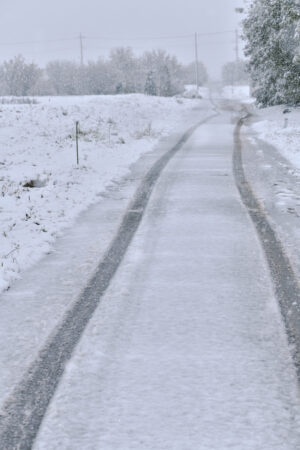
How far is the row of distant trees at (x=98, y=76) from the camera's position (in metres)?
84.0

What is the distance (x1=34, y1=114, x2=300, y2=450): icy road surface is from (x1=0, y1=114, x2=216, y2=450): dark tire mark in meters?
0.08

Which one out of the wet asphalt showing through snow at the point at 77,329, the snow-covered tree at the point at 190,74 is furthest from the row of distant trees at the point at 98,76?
the wet asphalt showing through snow at the point at 77,329

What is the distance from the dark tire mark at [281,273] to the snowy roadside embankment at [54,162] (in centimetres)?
310

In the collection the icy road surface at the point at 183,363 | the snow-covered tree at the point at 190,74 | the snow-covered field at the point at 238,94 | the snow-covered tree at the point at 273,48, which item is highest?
the snow-covered tree at the point at 190,74

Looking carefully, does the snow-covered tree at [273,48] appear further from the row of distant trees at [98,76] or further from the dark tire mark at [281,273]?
the row of distant trees at [98,76]

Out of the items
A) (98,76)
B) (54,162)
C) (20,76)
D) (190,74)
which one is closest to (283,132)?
(54,162)

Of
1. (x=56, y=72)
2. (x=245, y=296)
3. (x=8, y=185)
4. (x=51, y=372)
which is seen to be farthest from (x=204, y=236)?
(x=56, y=72)

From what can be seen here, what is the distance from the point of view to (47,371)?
3748 mm

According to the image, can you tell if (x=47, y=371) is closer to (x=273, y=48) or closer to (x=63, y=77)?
(x=273, y=48)

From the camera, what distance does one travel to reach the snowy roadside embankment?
7.68 m

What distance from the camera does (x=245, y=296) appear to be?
5141mm

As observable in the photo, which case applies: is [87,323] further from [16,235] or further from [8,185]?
[8,185]

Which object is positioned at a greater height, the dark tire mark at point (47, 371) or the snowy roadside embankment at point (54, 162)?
the snowy roadside embankment at point (54, 162)

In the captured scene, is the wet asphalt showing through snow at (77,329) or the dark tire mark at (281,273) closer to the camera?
the wet asphalt showing through snow at (77,329)
